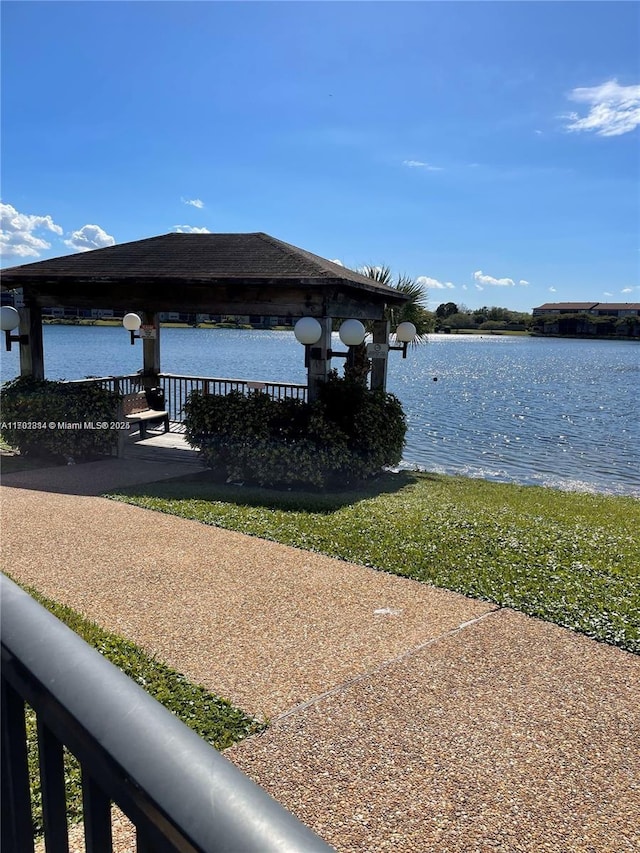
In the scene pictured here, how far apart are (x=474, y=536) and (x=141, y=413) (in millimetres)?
8044

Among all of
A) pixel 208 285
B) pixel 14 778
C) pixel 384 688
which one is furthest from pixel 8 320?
pixel 14 778

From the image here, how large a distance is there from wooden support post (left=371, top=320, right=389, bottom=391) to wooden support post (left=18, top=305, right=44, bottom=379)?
5.99 m

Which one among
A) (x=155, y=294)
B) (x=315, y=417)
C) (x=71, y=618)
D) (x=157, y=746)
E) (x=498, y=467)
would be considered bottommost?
(x=498, y=467)

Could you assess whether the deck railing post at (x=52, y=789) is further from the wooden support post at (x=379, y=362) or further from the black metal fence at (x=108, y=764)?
the wooden support post at (x=379, y=362)

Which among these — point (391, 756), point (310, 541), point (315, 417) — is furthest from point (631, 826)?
point (315, 417)

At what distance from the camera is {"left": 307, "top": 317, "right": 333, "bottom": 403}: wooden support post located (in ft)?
31.6

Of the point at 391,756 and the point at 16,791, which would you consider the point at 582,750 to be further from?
the point at 16,791

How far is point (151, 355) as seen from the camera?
14188 millimetres

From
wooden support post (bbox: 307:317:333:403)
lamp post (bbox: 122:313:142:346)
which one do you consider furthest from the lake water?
lamp post (bbox: 122:313:142:346)

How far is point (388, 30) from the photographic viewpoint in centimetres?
855

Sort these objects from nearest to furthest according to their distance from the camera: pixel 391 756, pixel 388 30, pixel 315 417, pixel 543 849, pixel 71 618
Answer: pixel 543 849 → pixel 391 756 → pixel 71 618 → pixel 388 30 → pixel 315 417

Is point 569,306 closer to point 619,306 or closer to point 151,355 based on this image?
point 619,306

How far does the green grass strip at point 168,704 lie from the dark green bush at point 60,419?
6.79 meters

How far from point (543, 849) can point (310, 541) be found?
4083 mm
